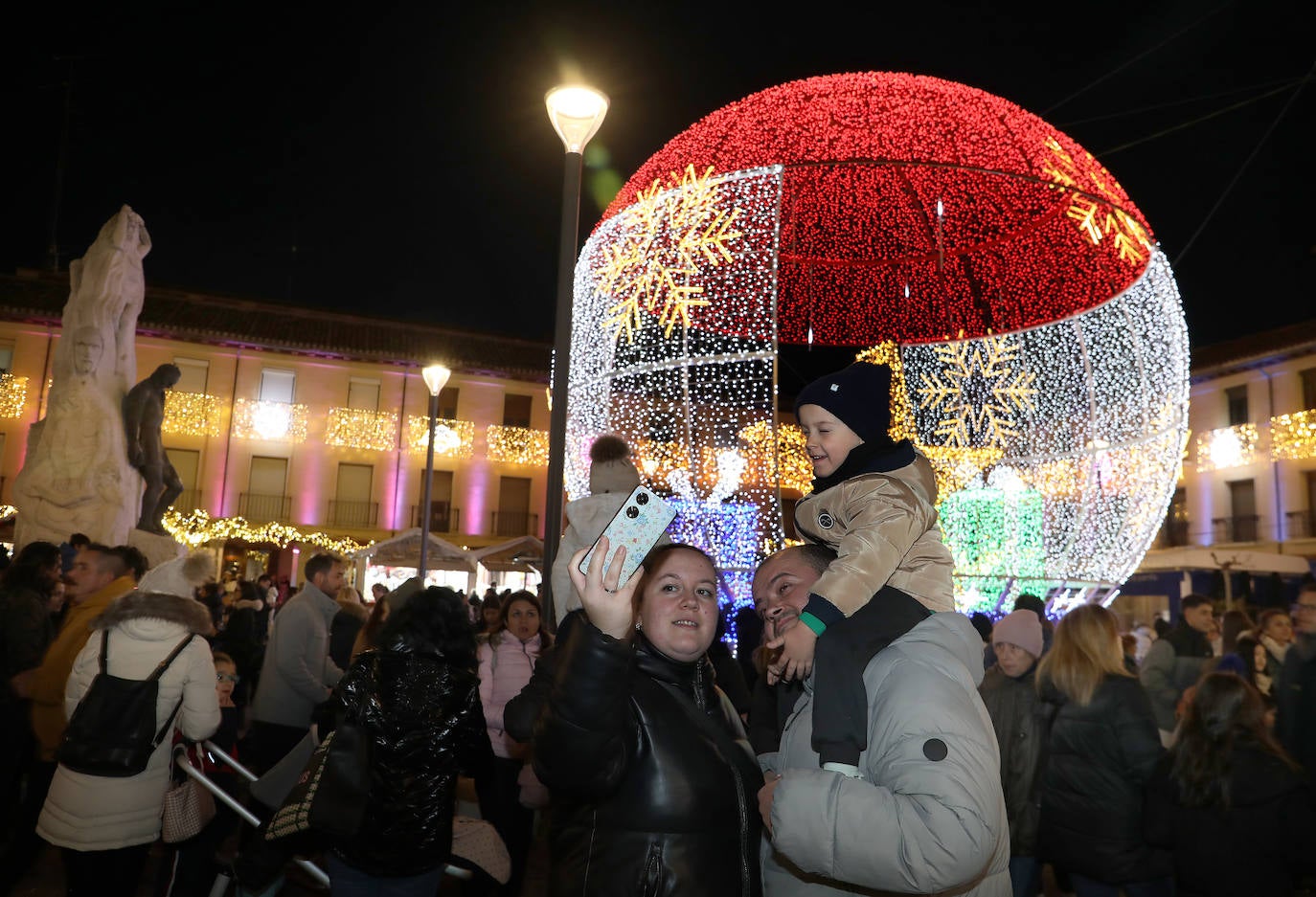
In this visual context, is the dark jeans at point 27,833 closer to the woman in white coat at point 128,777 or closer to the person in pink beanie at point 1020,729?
the woman in white coat at point 128,777

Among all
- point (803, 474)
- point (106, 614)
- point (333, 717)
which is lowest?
point (333, 717)

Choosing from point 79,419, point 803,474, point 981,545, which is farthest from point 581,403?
point 79,419

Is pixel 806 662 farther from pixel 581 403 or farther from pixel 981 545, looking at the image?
pixel 981 545

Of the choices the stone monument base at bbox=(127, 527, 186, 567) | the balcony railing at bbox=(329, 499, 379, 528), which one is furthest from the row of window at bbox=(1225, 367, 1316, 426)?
the stone monument base at bbox=(127, 527, 186, 567)

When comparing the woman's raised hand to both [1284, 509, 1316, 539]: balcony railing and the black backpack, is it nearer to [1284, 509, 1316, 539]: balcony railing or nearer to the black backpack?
the black backpack

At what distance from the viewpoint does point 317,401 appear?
33.2 m

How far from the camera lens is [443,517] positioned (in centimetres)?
3419

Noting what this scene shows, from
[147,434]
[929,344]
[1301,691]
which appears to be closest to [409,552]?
[147,434]

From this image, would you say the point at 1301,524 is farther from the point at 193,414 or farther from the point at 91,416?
the point at 193,414

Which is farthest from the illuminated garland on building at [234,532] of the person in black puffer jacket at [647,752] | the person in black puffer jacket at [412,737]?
the person in black puffer jacket at [647,752]

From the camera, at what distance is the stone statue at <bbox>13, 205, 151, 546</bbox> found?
10.7 metres

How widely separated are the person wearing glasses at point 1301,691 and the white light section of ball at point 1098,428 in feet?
9.69

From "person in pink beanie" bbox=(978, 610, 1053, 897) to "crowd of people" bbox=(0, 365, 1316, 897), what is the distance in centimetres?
1

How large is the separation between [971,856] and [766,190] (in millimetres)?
6065
